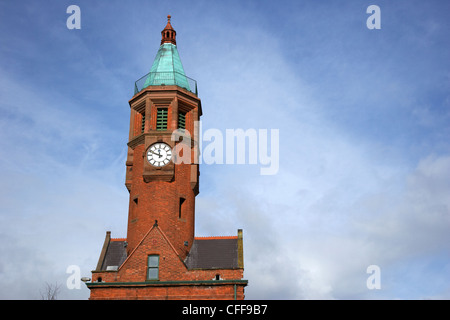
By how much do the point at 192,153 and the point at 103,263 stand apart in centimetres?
1104

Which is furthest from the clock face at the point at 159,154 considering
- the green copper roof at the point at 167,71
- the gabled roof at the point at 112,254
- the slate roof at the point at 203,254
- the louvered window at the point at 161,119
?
the gabled roof at the point at 112,254

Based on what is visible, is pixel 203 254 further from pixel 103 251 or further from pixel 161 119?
pixel 161 119

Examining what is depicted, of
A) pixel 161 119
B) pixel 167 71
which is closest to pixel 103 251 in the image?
pixel 161 119

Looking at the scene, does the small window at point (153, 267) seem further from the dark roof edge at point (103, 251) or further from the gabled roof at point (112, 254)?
the dark roof edge at point (103, 251)

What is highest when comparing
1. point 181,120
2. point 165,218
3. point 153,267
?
point 181,120

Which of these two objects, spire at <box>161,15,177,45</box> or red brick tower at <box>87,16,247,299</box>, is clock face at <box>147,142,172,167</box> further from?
spire at <box>161,15,177,45</box>

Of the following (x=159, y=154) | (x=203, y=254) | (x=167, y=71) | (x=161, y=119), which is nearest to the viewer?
(x=203, y=254)

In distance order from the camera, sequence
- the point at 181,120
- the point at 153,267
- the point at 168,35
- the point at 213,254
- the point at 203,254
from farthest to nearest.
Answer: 1. the point at 168,35
2. the point at 181,120
3. the point at 203,254
4. the point at 213,254
5. the point at 153,267

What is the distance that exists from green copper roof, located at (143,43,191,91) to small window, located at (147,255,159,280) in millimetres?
15300

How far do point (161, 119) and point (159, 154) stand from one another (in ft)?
11.5

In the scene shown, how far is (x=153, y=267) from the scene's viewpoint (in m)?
37.8
